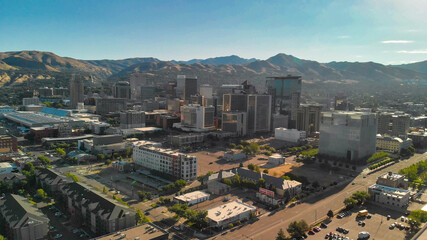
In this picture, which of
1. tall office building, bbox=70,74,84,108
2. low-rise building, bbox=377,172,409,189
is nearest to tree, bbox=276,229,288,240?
low-rise building, bbox=377,172,409,189

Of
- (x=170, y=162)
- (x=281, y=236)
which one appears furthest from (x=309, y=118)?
(x=281, y=236)

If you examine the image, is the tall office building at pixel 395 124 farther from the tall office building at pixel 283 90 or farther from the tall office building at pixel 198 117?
the tall office building at pixel 198 117

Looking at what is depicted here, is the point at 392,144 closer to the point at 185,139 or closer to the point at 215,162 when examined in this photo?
the point at 215,162

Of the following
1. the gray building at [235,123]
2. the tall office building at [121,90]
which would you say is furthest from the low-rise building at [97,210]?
the tall office building at [121,90]

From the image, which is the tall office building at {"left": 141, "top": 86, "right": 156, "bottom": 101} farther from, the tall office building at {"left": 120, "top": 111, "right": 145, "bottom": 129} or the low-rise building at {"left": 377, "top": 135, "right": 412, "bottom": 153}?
the low-rise building at {"left": 377, "top": 135, "right": 412, "bottom": 153}

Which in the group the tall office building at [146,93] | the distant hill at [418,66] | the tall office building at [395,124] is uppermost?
the distant hill at [418,66]
